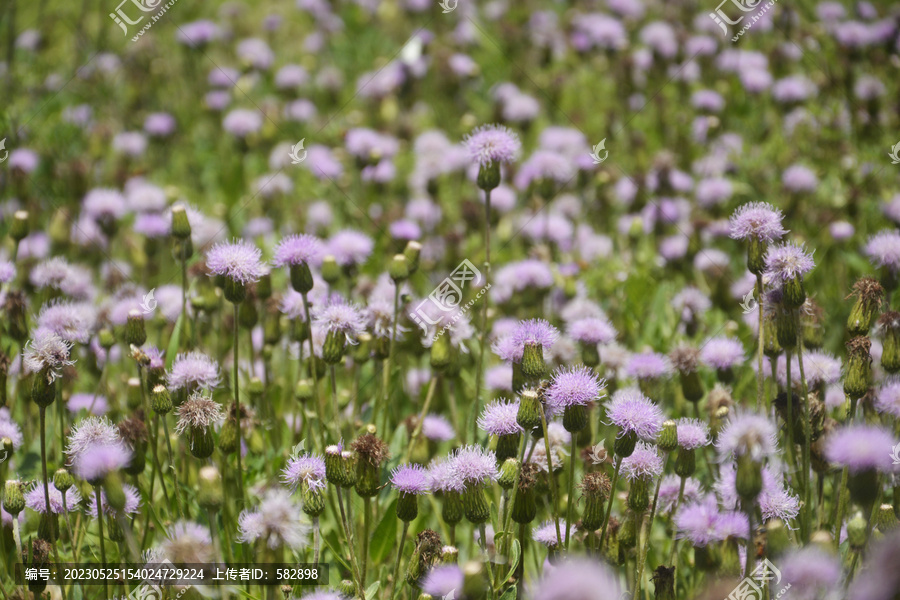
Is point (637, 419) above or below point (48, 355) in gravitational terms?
below

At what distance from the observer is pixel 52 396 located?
2588 mm

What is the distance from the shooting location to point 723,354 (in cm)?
334

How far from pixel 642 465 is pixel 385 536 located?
3.63ft

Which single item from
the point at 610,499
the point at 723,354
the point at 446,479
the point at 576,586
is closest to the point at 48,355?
the point at 446,479

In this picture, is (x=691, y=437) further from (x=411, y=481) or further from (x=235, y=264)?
(x=235, y=264)

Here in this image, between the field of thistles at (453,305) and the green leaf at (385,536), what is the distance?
0.01 m

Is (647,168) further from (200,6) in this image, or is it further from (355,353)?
(200,6)

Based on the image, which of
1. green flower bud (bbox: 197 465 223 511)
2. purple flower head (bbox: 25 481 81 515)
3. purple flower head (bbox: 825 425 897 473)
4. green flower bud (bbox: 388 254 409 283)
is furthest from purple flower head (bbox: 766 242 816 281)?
purple flower head (bbox: 25 481 81 515)

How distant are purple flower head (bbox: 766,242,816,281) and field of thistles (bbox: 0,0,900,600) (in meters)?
0.01

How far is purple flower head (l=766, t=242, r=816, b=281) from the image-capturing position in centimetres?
255

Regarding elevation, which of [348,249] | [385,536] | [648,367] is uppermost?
[348,249]

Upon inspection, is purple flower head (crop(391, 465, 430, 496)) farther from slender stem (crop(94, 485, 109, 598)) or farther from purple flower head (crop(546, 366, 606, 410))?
slender stem (crop(94, 485, 109, 598))

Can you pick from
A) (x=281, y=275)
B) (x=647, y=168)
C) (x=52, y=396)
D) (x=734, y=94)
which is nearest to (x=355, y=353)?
(x=52, y=396)

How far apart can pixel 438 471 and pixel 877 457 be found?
1.23 meters
